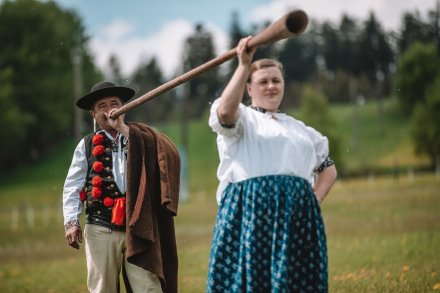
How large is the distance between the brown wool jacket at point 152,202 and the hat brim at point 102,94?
0.27 metres

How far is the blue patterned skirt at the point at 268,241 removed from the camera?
4184mm

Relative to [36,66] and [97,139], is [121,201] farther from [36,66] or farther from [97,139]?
[36,66]

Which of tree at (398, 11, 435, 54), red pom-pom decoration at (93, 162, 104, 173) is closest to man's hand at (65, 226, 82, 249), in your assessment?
red pom-pom decoration at (93, 162, 104, 173)

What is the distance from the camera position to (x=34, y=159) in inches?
2591

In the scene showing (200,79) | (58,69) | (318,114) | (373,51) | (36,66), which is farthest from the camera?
(200,79)

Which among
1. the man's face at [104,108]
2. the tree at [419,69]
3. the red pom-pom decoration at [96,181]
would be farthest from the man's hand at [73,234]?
the tree at [419,69]

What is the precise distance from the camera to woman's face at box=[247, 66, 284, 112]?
456cm

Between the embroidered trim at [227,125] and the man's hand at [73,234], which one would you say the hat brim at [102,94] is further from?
the embroidered trim at [227,125]

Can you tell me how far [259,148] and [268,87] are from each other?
19.2 inches

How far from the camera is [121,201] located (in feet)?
17.6

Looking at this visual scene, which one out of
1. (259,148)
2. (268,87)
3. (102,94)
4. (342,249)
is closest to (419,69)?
(342,249)

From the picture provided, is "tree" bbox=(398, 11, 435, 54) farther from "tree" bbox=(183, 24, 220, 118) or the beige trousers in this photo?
the beige trousers

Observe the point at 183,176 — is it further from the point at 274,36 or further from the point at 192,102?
the point at 192,102

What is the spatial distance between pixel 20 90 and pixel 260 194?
2082 inches
